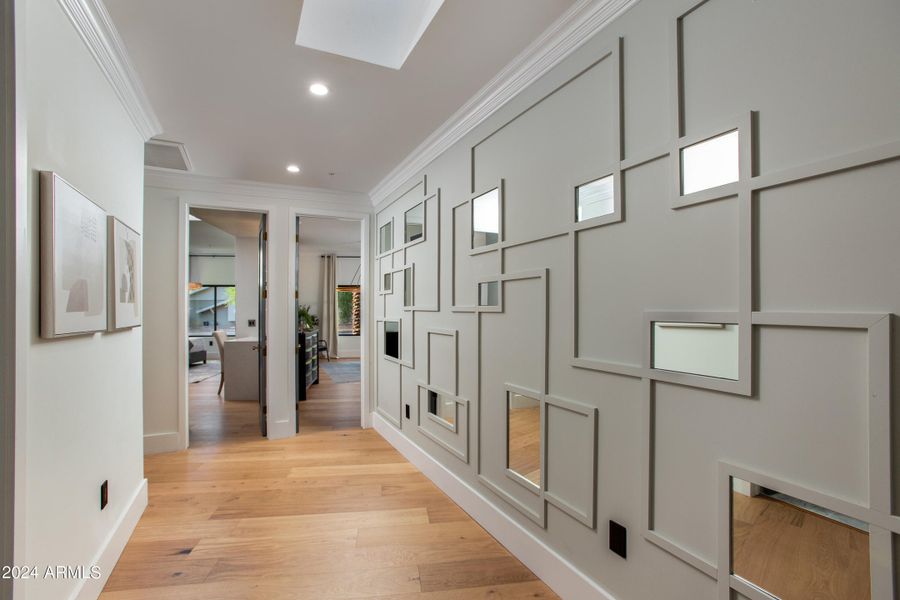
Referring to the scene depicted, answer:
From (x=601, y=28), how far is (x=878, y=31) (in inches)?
36.9

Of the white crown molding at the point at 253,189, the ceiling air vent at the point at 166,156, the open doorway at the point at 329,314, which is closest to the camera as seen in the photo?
the ceiling air vent at the point at 166,156

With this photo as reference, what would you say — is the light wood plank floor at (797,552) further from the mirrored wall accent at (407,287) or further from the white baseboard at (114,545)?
the mirrored wall accent at (407,287)

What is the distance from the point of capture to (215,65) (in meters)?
2.08

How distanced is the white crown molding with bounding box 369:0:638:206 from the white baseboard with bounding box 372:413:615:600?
7.30 ft

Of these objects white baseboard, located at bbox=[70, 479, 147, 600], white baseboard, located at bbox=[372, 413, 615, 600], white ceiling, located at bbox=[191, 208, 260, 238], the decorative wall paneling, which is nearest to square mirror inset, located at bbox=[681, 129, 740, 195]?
the decorative wall paneling

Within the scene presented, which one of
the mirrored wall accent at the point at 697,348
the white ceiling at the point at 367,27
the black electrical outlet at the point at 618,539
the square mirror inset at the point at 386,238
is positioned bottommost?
the black electrical outlet at the point at 618,539

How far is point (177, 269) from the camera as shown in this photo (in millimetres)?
3775

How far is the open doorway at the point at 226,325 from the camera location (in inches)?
167

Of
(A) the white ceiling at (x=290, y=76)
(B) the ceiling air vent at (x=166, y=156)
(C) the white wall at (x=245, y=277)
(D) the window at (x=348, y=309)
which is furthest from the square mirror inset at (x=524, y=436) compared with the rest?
(D) the window at (x=348, y=309)

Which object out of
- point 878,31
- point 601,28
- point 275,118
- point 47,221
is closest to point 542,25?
point 601,28

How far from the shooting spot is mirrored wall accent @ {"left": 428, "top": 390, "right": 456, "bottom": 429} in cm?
281

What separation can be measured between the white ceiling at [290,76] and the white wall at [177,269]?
625mm

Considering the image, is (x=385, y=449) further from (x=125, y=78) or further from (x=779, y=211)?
(x=779, y=211)

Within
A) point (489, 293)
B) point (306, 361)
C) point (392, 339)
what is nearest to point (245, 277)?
point (306, 361)
